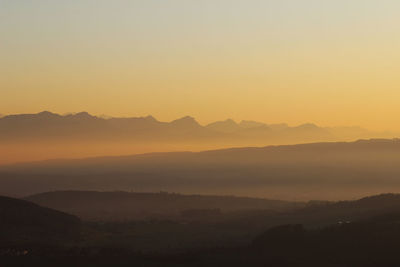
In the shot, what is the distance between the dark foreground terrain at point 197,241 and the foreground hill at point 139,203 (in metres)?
39.2

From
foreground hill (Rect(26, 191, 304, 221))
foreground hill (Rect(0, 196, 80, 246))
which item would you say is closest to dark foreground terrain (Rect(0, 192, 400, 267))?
foreground hill (Rect(0, 196, 80, 246))

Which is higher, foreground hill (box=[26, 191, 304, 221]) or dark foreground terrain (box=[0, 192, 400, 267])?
foreground hill (box=[26, 191, 304, 221])

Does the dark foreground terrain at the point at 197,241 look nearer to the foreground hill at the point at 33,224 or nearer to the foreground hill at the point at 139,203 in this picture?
the foreground hill at the point at 33,224

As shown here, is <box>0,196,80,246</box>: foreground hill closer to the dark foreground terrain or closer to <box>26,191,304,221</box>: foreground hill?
the dark foreground terrain

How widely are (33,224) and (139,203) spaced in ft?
220

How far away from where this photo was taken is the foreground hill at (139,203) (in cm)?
13288

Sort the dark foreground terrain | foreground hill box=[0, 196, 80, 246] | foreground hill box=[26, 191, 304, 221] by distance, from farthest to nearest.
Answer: foreground hill box=[26, 191, 304, 221] → foreground hill box=[0, 196, 80, 246] → the dark foreground terrain

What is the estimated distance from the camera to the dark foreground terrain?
52938 mm

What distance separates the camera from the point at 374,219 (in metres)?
70.1

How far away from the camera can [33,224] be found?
82.3 m

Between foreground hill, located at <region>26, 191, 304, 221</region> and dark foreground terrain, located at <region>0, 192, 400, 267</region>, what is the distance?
129ft

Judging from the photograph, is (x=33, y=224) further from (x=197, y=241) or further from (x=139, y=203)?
(x=139, y=203)

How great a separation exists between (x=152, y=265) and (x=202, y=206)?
90.5m

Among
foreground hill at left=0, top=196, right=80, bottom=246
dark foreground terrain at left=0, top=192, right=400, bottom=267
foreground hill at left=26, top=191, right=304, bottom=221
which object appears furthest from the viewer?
foreground hill at left=26, top=191, right=304, bottom=221
